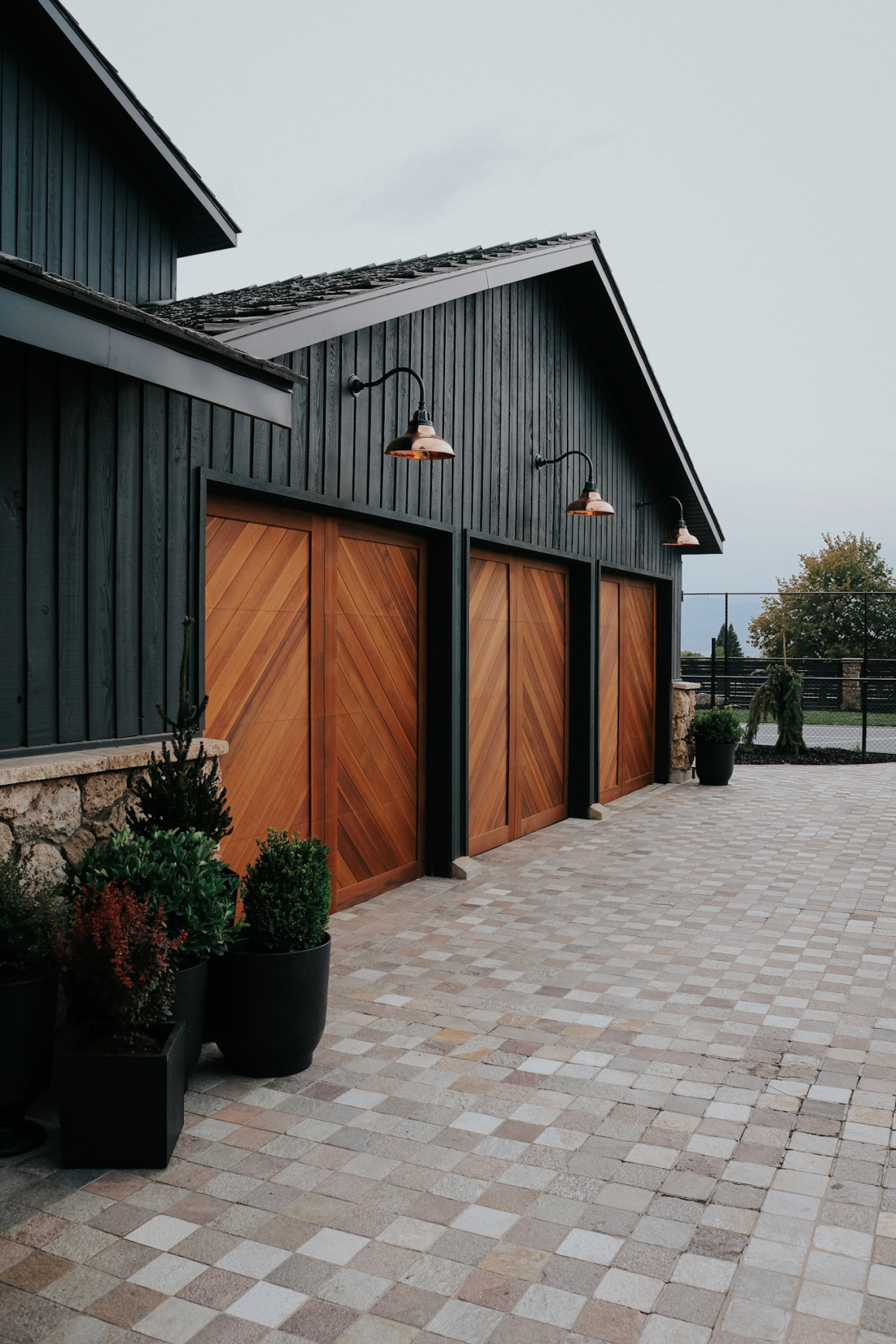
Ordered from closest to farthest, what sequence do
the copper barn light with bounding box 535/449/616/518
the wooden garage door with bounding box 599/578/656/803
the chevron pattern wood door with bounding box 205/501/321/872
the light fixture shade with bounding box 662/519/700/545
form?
the chevron pattern wood door with bounding box 205/501/321/872 → the copper barn light with bounding box 535/449/616/518 → the wooden garage door with bounding box 599/578/656/803 → the light fixture shade with bounding box 662/519/700/545

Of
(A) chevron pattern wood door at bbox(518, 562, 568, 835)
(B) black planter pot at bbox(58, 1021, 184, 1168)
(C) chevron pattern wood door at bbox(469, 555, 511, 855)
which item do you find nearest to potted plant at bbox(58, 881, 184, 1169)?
(B) black planter pot at bbox(58, 1021, 184, 1168)

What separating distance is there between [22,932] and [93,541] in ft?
5.68

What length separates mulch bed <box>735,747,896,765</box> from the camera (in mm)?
15344

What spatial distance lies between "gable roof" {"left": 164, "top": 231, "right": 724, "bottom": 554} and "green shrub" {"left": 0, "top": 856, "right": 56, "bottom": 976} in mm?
2225

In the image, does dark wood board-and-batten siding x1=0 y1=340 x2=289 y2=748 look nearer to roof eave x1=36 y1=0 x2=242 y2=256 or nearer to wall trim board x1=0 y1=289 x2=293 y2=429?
wall trim board x1=0 y1=289 x2=293 y2=429

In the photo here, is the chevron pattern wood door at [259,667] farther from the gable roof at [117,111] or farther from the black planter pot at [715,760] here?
the black planter pot at [715,760]

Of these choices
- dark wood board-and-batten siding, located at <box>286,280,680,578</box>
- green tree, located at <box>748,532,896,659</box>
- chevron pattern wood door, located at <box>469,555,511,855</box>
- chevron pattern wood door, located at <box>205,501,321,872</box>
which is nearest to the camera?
chevron pattern wood door, located at <box>205,501,321,872</box>

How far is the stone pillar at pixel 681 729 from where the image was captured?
12562mm

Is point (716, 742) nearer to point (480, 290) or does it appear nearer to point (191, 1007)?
point (480, 290)

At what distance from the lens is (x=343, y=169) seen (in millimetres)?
→ 51938

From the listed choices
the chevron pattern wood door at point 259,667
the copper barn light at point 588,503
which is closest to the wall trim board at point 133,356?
the chevron pattern wood door at point 259,667

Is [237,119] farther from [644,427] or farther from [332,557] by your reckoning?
[332,557]

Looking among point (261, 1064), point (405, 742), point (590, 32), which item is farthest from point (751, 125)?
point (261, 1064)

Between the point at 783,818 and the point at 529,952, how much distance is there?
17.7ft
